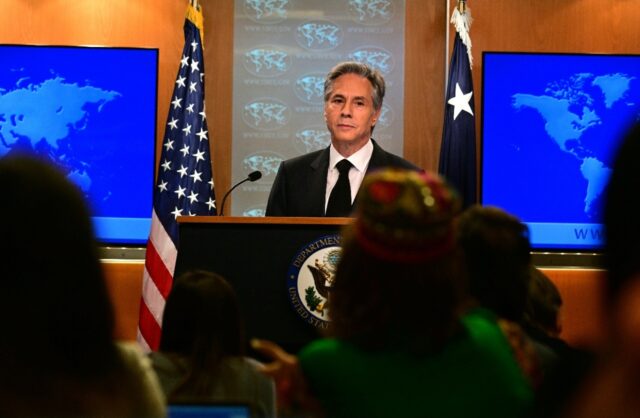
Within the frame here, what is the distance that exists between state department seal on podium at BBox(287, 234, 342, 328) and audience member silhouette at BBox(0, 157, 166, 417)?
263 centimetres

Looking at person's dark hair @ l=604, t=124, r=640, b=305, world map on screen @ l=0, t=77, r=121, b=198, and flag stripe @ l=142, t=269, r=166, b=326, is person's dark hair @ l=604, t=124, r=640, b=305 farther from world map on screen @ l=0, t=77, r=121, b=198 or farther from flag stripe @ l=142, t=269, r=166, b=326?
world map on screen @ l=0, t=77, r=121, b=198

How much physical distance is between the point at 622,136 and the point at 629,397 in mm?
282

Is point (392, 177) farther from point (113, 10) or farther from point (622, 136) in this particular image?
point (113, 10)

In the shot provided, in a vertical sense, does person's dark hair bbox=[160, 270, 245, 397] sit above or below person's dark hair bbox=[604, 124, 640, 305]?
below

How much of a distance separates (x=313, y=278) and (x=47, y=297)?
2.71m

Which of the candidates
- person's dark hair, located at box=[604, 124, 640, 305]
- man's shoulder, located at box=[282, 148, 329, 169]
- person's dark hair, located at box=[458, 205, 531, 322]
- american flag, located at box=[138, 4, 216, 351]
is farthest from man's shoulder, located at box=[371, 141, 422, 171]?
person's dark hair, located at box=[604, 124, 640, 305]

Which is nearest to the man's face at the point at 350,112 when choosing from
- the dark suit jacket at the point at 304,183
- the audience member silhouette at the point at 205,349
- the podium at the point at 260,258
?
the dark suit jacket at the point at 304,183

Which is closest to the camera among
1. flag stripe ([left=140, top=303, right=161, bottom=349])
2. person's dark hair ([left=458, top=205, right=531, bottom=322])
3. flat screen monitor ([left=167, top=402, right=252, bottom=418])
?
flat screen monitor ([left=167, top=402, right=252, bottom=418])

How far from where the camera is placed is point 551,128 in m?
6.97

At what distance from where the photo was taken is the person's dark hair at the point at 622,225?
829mm

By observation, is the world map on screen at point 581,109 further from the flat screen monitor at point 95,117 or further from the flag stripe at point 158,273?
the flag stripe at point 158,273

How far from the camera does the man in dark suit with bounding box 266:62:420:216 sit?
508 centimetres

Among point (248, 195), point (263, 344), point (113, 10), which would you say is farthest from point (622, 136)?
point (113, 10)

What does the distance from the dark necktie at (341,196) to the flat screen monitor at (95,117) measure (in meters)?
2.03
